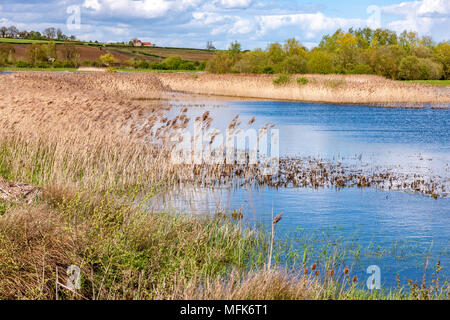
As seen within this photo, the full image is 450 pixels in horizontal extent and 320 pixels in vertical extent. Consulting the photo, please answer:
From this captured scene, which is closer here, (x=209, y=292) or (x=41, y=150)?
(x=209, y=292)

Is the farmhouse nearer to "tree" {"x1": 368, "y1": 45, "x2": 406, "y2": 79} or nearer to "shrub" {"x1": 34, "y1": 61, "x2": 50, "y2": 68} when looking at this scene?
"shrub" {"x1": 34, "y1": 61, "x2": 50, "y2": 68}

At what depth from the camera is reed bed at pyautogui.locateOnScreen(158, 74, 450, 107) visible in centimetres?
4022

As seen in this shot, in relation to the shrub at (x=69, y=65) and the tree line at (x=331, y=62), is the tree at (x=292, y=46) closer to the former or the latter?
the tree line at (x=331, y=62)

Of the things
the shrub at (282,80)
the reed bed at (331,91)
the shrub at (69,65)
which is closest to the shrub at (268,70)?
the reed bed at (331,91)

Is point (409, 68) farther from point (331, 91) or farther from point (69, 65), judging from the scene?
point (69, 65)

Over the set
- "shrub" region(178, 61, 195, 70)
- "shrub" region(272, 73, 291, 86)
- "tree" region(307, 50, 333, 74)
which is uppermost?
"shrub" region(178, 61, 195, 70)

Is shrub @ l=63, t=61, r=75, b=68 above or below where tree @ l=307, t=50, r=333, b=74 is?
above

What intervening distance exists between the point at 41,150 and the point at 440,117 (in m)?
24.1

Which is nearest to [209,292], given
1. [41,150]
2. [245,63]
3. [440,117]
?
[41,150]

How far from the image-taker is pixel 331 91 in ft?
136

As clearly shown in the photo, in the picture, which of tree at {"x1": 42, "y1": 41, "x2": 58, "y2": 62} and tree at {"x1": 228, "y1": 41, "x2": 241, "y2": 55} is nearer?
tree at {"x1": 228, "y1": 41, "x2": 241, "y2": 55}

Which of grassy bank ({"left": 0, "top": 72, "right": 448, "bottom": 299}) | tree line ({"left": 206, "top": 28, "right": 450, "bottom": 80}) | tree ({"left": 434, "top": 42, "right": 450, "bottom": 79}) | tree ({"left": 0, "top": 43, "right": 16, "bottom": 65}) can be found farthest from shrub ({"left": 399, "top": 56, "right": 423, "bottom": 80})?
tree ({"left": 0, "top": 43, "right": 16, "bottom": 65})

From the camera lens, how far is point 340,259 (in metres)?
8.27
